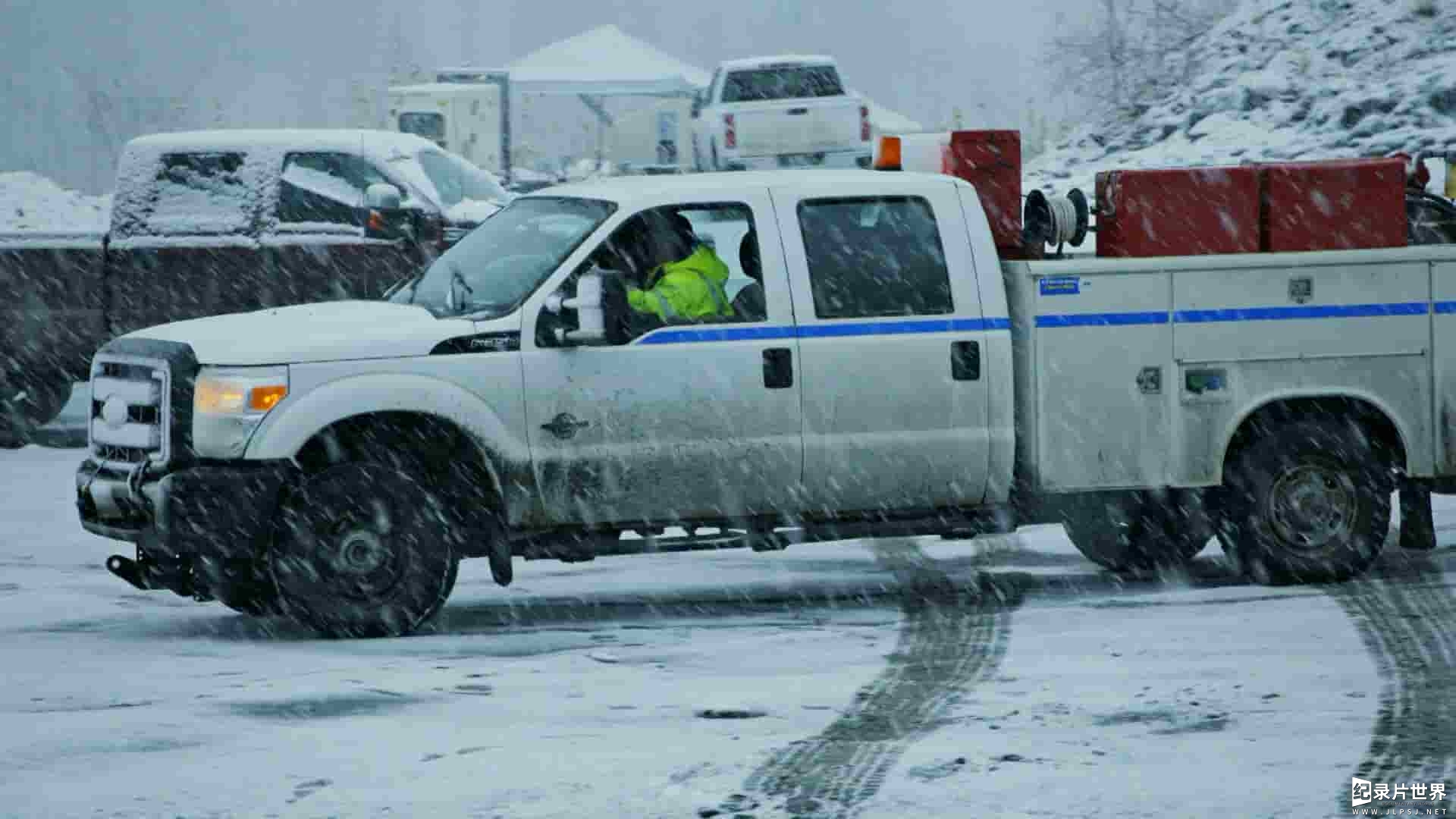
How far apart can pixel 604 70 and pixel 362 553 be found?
3572cm

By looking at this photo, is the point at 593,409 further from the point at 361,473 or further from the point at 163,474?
the point at 163,474

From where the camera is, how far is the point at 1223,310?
10633 millimetres

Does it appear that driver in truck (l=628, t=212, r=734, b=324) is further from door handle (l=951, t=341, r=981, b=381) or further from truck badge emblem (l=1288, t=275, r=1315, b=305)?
truck badge emblem (l=1288, t=275, r=1315, b=305)

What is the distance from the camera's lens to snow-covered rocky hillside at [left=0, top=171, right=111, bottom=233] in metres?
28.9

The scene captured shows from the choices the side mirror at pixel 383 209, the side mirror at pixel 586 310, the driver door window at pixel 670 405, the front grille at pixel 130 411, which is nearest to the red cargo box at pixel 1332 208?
the driver door window at pixel 670 405

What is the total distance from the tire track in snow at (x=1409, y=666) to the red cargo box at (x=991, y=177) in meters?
2.06

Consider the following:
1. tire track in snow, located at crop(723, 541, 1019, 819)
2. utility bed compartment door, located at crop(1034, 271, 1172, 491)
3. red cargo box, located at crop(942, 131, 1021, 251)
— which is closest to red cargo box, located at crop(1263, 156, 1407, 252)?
utility bed compartment door, located at crop(1034, 271, 1172, 491)

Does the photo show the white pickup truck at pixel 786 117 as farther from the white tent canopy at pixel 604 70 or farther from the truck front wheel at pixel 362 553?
the truck front wheel at pixel 362 553

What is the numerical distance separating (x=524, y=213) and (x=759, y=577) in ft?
7.18

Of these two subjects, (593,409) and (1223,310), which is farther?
(1223,310)

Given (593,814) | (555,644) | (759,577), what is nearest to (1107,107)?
(759,577)

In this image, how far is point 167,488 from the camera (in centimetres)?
943

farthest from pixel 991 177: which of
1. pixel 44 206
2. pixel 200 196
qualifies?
pixel 44 206

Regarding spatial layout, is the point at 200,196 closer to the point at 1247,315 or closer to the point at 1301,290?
the point at 1247,315
